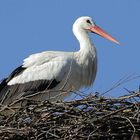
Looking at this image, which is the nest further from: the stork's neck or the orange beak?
the orange beak

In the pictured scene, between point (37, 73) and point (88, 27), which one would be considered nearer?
point (37, 73)

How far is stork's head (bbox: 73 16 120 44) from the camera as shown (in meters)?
12.1

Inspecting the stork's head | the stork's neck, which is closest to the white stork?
the stork's neck

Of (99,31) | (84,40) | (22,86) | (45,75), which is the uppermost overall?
(99,31)

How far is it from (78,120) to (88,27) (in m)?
3.84

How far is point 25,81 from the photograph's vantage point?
11.1 meters

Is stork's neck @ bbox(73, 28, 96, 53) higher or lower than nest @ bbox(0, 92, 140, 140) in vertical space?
higher

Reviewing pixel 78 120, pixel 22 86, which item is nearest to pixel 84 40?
pixel 22 86

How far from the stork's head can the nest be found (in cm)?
343

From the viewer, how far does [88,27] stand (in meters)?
12.1

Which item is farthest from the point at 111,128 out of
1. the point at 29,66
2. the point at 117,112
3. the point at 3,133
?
the point at 29,66

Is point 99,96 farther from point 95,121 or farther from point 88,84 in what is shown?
point 88,84

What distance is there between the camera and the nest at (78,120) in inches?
329

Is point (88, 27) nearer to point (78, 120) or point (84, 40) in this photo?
point (84, 40)
